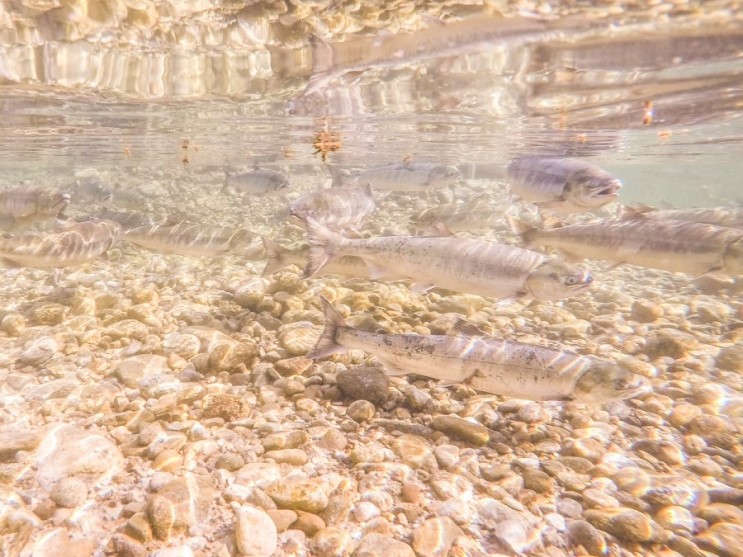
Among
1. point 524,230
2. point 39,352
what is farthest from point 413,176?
point 39,352

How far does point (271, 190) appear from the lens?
35.9 feet

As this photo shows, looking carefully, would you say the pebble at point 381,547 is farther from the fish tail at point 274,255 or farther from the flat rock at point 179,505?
the fish tail at point 274,255

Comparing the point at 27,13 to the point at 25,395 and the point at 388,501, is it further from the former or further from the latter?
the point at 388,501

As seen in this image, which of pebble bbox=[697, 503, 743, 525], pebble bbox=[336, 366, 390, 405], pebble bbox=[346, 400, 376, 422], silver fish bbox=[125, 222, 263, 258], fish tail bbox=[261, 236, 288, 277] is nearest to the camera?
pebble bbox=[697, 503, 743, 525]

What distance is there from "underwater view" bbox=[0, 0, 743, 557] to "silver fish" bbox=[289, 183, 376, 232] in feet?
0.22

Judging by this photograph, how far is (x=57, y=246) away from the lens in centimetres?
615

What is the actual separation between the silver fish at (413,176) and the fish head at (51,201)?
20.3 ft

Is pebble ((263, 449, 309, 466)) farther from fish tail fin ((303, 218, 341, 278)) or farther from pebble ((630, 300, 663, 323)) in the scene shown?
pebble ((630, 300, 663, 323))

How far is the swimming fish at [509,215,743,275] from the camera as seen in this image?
5.86 meters

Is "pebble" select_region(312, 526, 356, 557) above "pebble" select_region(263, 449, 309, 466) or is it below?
below

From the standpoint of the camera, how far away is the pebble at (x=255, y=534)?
2.40m

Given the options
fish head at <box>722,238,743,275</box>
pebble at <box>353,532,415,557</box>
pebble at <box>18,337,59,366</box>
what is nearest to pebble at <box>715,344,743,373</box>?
fish head at <box>722,238,743,275</box>

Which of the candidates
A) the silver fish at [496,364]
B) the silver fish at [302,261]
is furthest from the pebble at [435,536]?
the silver fish at [302,261]

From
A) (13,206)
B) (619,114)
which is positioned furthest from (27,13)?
(619,114)
